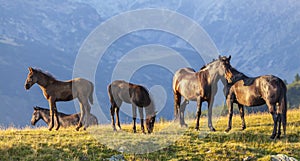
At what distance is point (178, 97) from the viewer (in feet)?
69.3

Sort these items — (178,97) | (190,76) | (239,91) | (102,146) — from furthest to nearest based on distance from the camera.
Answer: (178,97)
(190,76)
(239,91)
(102,146)

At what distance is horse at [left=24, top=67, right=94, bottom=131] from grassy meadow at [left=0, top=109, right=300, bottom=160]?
7.60 feet

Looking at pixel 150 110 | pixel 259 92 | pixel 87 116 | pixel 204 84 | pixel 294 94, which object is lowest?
pixel 87 116

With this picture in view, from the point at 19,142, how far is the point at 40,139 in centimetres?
108

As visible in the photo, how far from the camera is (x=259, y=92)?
56.5 feet

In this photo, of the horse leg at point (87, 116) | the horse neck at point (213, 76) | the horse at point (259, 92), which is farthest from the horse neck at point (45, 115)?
the horse at point (259, 92)

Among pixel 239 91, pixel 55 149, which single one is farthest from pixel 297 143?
pixel 55 149

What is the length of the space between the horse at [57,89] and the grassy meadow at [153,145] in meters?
2.32

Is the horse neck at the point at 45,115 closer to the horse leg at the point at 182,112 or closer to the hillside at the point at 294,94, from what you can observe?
the horse leg at the point at 182,112

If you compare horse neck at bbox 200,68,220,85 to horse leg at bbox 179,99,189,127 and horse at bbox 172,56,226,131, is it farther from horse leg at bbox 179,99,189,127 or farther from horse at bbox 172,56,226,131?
horse leg at bbox 179,99,189,127

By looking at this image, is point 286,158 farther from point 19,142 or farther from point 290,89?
point 290,89

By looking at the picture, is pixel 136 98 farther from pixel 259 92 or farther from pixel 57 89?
pixel 259 92

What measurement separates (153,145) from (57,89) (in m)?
6.67

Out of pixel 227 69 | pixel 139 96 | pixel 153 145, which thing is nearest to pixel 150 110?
pixel 139 96
